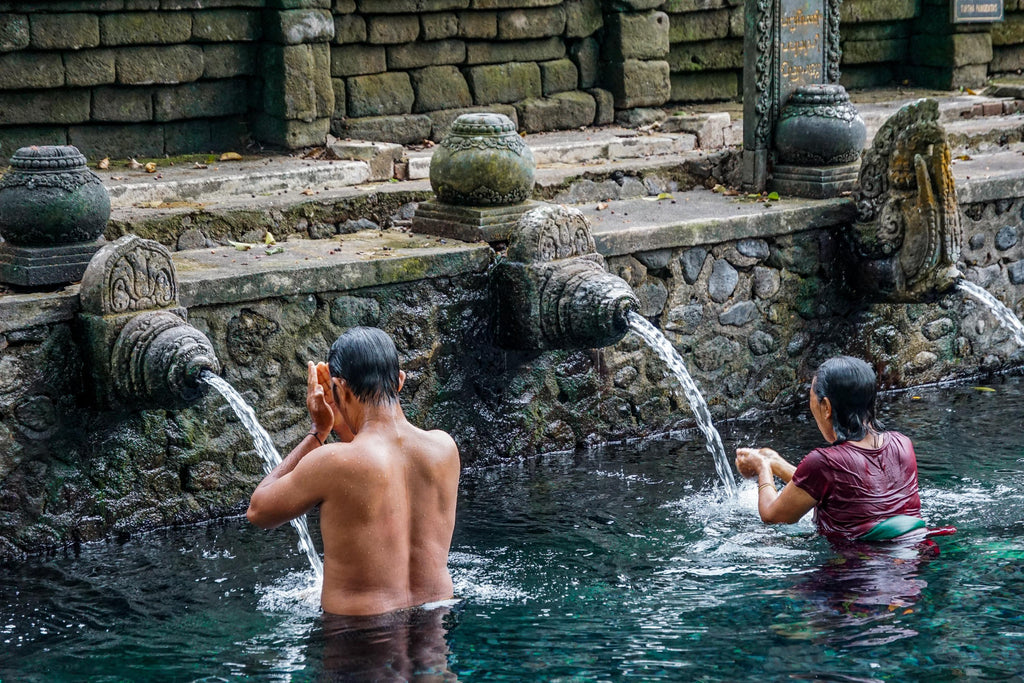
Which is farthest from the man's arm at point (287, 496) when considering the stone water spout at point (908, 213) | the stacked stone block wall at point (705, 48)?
the stacked stone block wall at point (705, 48)

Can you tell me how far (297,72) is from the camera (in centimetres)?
1050

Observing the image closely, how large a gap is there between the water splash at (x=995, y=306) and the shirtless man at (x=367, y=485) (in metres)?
4.95

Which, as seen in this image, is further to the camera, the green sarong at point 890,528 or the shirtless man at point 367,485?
the green sarong at point 890,528

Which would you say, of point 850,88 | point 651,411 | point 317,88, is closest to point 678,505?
point 651,411

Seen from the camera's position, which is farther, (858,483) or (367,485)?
(858,483)

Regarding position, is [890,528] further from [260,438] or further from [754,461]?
[260,438]

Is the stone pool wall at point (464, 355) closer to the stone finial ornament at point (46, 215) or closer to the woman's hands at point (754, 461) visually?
the stone finial ornament at point (46, 215)

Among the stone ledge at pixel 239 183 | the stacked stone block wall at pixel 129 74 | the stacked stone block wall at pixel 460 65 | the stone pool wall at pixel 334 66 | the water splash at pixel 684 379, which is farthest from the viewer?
the stacked stone block wall at pixel 460 65

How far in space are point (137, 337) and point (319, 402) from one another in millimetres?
1740

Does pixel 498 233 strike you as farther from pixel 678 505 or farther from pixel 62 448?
pixel 62 448

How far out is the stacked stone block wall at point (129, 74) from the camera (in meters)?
9.80

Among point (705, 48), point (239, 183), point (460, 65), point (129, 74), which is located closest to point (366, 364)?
point (239, 183)

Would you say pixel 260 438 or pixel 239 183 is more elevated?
pixel 239 183

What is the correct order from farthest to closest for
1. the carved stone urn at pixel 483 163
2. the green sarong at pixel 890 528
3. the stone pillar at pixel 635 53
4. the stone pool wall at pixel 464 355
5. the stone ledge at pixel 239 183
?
the stone pillar at pixel 635 53 → the stone ledge at pixel 239 183 → the carved stone urn at pixel 483 163 → the stone pool wall at pixel 464 355 → the green sarong at pixel 890 528
